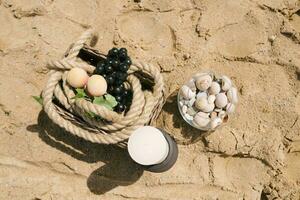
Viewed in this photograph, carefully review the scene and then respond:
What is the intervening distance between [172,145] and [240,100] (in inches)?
15.2

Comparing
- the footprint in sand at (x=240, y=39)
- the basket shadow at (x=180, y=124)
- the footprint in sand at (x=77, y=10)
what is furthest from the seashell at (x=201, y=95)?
the footprint in sand at (x=77, y=10)

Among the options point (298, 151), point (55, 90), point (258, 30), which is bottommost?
point (298, 151)

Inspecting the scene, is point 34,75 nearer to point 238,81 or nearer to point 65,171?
point 65,171

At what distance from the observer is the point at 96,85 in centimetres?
137

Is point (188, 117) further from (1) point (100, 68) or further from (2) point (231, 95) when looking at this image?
(1) point (100, 68)

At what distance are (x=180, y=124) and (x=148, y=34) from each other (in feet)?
1.32

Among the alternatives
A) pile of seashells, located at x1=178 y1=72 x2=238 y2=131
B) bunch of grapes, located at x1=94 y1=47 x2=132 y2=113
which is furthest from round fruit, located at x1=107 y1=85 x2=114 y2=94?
pile of seashells, located at x1=178 y1=72 x2=238 y2=131

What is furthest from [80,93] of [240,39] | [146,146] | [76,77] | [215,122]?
[240,39]

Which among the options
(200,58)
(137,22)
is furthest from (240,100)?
(137,22)

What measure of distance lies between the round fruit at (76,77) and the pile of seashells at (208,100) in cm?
37

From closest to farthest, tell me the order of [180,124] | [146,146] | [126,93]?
[146,146], [126,93], [180,124]

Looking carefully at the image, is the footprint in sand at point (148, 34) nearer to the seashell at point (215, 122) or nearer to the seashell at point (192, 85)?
the seashell at point (192, 85)

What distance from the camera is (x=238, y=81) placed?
1.68 m

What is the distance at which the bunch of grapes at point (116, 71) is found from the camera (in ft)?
4.60
